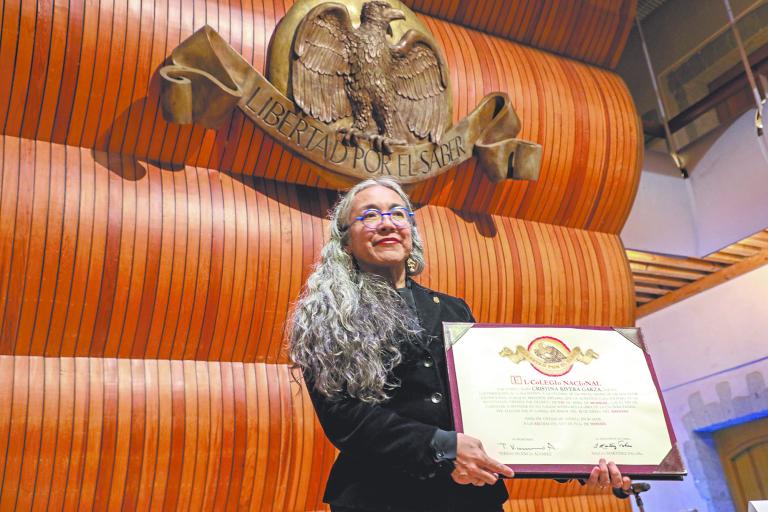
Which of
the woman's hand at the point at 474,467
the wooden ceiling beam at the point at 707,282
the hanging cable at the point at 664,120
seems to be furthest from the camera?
the wooden ceiling beam at the point at 707,282

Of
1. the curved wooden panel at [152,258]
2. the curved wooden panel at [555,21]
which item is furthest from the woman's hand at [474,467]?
the curved wooden panel at [555,21]

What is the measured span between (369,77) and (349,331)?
13.7ft

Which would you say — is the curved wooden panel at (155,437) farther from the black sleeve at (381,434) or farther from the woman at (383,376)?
the black sleeve at (381,434)

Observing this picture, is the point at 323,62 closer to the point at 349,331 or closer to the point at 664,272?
the point at 349,331

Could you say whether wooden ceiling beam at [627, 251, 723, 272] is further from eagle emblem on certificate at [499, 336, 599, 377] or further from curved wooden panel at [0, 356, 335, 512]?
eagle emblem on certificate at [499, 336, 599, 377]

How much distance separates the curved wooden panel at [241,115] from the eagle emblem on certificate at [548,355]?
373 centimetres

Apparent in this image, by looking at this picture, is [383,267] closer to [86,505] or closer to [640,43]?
[86,505]

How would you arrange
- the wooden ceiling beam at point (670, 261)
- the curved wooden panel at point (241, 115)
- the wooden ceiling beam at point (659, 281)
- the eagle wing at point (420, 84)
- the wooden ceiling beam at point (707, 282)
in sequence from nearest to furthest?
the curved wooden panel at point (241, 115) → the eagle wing at point (420, 84) → the wooden ceiling beam at point (670, 261) → the wooden ceiling beam at point (707, 282) → the wooden ceiling beam at point (659, 281)

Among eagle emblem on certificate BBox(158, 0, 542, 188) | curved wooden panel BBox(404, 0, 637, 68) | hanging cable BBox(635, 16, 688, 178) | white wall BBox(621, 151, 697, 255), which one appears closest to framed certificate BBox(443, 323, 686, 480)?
eagle emblem on certificate BBox(158, 0, 542, 188)

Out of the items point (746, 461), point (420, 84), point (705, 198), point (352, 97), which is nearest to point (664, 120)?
point (705, 198)

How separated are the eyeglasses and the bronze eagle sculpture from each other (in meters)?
3.46

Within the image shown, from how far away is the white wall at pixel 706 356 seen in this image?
8.85m

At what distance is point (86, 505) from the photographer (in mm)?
4395
